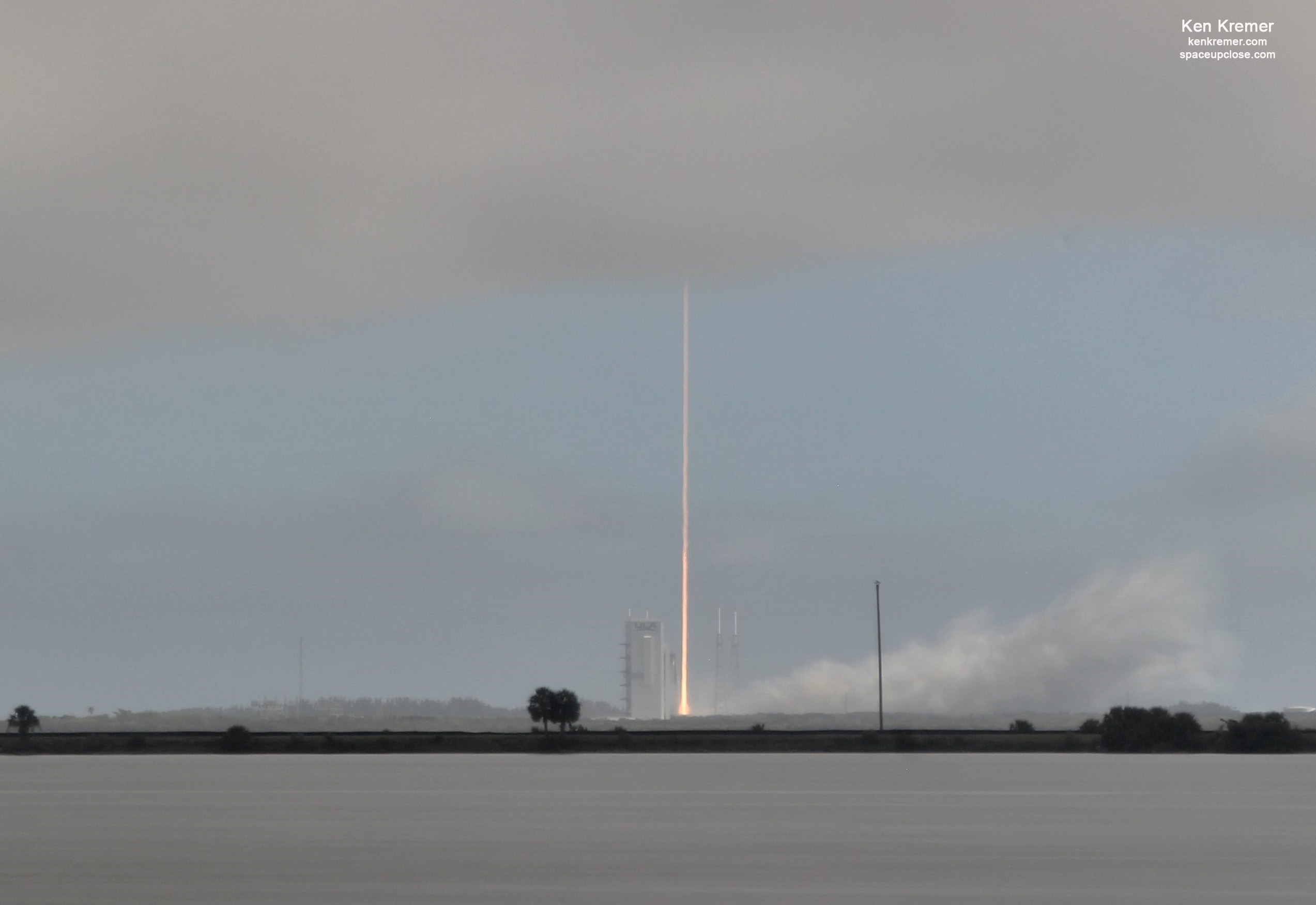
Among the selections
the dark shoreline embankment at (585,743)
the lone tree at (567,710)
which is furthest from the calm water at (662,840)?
the lone tree at (567,710)

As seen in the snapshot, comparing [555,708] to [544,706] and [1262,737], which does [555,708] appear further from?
[1262,737]

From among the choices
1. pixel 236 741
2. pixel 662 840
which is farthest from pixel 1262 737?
pixel 662 840

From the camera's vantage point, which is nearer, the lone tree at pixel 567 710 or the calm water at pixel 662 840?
the calm water at pixel 662 840

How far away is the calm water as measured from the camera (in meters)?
27.8

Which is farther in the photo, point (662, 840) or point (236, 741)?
point (236, 741)

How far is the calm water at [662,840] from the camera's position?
27.8 meters

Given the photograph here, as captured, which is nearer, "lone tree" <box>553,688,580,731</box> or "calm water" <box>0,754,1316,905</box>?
"calm water" <box>0,754,1316,905</box>

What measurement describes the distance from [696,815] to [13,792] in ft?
108

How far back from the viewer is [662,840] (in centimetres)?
3809

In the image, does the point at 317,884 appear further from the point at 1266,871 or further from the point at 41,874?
the point at 1266,871

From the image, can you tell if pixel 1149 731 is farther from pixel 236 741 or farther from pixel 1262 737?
pixel 236 741

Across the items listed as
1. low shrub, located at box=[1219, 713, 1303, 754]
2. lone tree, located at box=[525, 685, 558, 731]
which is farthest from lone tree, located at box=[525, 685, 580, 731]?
low shrub, located at box=[1219, 713, 1303, 754]

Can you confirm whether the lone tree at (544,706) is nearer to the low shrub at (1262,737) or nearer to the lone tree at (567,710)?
the lone tree at (567,710)

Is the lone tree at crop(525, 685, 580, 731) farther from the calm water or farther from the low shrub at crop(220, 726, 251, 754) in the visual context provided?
the calm water
